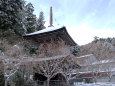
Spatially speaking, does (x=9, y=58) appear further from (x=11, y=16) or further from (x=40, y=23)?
(x=40, y=23)

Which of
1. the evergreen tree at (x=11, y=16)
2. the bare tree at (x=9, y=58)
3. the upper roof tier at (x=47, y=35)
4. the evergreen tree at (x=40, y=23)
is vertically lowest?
the bare tree at (x=9, y=58)

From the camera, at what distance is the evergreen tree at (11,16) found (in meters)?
14.2

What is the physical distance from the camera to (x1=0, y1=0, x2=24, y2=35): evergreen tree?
14.2 m

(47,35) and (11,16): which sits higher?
(11,16)

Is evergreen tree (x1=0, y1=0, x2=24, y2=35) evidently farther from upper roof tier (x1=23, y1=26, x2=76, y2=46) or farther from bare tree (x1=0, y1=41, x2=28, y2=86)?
bare tree (x1=0, y1=41, x2=28, y2=86)

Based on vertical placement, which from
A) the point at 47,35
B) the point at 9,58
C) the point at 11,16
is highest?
the point at 11,16

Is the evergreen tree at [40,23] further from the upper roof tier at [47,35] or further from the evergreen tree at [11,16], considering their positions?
the evergreen tree at [11,16]

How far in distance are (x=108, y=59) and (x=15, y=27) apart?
12.5m

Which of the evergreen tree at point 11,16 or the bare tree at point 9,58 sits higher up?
the evergreen tree at point 11,16

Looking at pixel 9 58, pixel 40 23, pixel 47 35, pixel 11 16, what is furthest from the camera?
pixel 40 23

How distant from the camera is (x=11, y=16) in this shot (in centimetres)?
1466

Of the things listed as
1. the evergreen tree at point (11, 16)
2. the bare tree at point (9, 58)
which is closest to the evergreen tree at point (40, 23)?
the evergreen tree at point (11, 16)

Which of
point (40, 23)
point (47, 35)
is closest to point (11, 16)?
point (47, 35)

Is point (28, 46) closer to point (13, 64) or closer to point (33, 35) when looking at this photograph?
point (33, 35)
